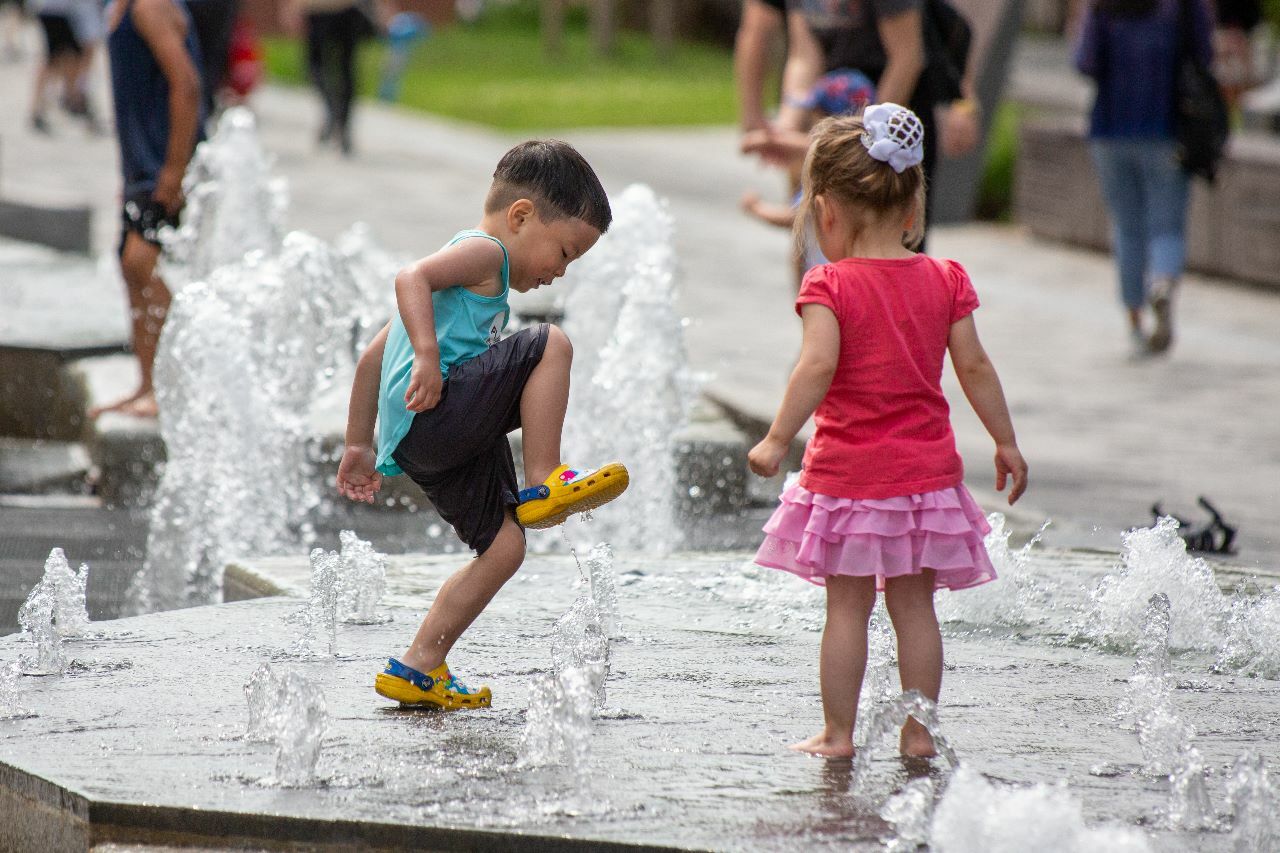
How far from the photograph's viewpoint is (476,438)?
3113mm

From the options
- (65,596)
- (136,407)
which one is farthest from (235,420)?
(65,596)

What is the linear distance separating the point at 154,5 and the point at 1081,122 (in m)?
8.09

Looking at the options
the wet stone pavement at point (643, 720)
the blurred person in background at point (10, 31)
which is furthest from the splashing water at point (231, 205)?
the blurred person in background at point (10, 31)

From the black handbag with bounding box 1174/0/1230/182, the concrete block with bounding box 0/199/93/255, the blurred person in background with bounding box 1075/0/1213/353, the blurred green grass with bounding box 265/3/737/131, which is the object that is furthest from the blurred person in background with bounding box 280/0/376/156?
the black handbag with bounding box 1174/0/1230/182

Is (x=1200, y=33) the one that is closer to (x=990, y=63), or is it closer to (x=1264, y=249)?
(x=1264, y=249)

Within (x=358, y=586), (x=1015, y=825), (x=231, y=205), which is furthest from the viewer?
(x=231, y=205)

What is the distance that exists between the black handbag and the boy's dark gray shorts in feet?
18.3

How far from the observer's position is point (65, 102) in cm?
1680

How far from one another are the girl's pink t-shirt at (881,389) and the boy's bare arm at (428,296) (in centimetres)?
54

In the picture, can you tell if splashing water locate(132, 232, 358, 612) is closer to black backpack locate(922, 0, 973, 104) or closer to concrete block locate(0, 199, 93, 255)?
black backpack locate(922, 0, 973, 104)

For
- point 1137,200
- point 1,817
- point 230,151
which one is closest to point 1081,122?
point 1137,200

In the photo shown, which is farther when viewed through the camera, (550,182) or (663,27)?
(663,27)

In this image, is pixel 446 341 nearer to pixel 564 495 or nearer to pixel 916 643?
pixel 564 495

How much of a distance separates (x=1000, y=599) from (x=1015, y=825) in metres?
1.53
